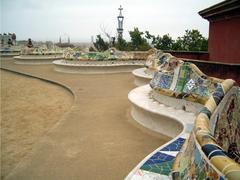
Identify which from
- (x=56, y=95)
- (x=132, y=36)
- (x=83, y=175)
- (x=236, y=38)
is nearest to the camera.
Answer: (x=83, y=175)

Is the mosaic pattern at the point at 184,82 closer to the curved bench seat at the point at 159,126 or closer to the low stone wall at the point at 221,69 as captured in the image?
the low stone wall at the point at 221,69

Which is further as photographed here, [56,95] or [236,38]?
[56,95]

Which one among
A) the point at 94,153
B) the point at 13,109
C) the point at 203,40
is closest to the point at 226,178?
the point at 94,153

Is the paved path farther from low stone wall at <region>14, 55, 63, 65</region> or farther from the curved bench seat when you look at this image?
low stone wall at <region>14, 55, 63, 65</region>

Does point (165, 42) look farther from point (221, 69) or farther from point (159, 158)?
point (159, 158)

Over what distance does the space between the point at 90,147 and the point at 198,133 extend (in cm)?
311

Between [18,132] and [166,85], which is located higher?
[166,85]

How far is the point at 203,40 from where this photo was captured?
1681cm

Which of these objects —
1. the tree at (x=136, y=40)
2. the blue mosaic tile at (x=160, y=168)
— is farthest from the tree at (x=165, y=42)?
the blue mosaic tile at (x=160, y=168)

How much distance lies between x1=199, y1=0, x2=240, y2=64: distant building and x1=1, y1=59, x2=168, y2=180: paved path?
3.08 meters

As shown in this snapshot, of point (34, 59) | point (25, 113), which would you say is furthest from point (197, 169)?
point (34, 59)

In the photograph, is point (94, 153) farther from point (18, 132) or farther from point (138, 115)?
point (18, 132)

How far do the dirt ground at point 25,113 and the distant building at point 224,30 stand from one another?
480 cm

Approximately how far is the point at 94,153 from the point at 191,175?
9.13ft
